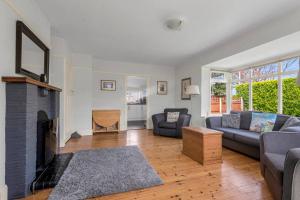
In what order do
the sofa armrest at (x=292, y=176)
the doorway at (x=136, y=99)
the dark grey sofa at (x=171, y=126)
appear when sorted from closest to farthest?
the sofa armrest at (x=292, y=176) < the dark grey sofa at (x=171, y=126) < the doorway at (x=136, y=99)

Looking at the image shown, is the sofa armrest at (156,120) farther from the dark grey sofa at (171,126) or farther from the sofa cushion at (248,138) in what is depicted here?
the sofa cushion at (248,138)

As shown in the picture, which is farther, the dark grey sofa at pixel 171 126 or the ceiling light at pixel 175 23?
the dark grey sofa at pixel 171 126

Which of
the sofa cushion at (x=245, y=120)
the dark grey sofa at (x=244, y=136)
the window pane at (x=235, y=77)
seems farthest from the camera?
the window pane at (x=235, y=77)

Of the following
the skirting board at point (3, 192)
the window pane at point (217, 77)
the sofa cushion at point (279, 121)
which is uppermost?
the window pane at point (217, 77)

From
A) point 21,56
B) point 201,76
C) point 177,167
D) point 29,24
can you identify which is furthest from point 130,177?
point 201,76

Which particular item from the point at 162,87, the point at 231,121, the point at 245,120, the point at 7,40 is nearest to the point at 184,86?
the point at 162,87

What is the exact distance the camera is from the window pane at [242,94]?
4.06 metres

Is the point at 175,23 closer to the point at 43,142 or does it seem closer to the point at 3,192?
the point at 43,142

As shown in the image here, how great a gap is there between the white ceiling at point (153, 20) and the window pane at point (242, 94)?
1.50 metres

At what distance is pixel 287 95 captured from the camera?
3.16 m

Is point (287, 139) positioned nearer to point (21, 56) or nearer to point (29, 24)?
point (21, 56)

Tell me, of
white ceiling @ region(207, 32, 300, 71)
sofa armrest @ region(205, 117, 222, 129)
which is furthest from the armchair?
sofa armrest @ region(205, 117, 222, 129)

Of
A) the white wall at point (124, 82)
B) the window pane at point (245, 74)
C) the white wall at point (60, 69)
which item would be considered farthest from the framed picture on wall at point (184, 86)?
the white wall at point (60, 69)

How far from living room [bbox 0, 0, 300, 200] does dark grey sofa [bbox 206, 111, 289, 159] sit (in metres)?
0.02
